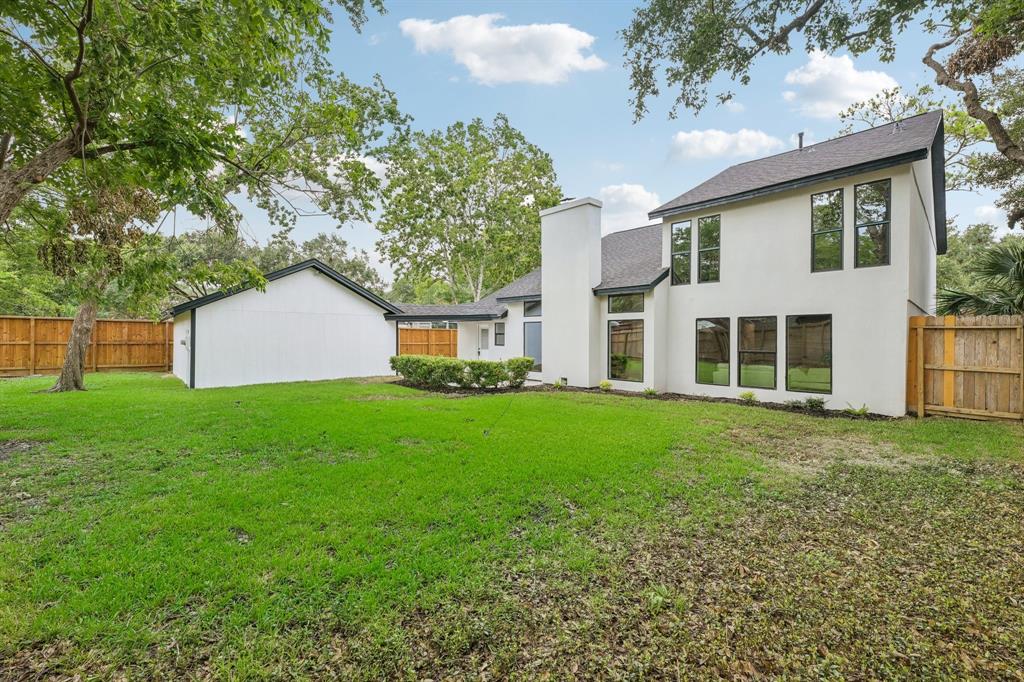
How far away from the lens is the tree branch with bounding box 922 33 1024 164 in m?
9.52

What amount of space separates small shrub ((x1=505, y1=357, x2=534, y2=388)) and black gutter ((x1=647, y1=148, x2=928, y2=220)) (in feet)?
16.8

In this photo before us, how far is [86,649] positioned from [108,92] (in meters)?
5.14

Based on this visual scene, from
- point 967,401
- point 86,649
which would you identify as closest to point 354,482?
point 86,649

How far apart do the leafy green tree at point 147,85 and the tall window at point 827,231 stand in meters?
9.21

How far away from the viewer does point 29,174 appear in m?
5.05

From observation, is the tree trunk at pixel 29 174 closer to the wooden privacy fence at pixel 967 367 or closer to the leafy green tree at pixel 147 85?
the leafy green tree at pixel 147 85

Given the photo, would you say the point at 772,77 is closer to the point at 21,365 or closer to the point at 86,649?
the point at 86,649

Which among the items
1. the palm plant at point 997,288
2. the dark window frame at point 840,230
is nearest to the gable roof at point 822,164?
the dark window frame at point 840,230

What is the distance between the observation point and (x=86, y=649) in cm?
236

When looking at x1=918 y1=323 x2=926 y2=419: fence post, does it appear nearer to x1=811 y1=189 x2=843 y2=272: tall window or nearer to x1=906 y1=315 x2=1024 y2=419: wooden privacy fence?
x1=906 y1=315 x2=1024 y2=419: wooden privacy fence

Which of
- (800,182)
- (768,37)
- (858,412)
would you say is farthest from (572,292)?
(858,412)

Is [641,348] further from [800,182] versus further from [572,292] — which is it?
[800,182]

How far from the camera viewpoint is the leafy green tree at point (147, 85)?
463cm

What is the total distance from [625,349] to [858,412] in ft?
16.9
